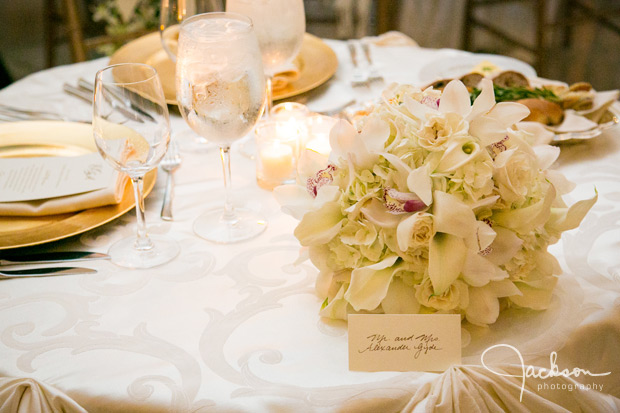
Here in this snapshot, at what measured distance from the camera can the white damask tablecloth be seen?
65cm

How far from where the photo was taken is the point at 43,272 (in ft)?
2.81

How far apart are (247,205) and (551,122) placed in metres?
0.58

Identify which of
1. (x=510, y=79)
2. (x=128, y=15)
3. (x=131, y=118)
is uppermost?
(x=131, y=118)

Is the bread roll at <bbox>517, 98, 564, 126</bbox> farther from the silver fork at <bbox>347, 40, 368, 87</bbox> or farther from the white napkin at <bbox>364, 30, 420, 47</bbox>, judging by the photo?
the white napkin at <bbox>364, 30, 420, 47</bbox>

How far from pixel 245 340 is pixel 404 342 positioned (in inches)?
7.4

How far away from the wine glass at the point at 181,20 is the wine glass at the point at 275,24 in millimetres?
53

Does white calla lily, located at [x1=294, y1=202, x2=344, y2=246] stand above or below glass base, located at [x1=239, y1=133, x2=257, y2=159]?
above

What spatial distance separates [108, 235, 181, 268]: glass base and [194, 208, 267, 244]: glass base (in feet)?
0.18

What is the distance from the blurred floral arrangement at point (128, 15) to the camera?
326cm

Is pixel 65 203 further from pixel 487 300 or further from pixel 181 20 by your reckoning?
pixel 487 300

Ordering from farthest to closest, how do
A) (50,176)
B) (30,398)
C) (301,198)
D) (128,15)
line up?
(128,15), (50,176), (301,198), (30,398)

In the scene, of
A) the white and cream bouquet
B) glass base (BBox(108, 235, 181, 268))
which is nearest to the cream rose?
the white and cream bouquet

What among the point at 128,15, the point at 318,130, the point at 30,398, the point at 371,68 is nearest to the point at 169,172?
the point at 318,130

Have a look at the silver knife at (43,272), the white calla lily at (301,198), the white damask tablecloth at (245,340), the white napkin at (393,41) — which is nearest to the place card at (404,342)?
the white damask tablecloth at (245,340)
